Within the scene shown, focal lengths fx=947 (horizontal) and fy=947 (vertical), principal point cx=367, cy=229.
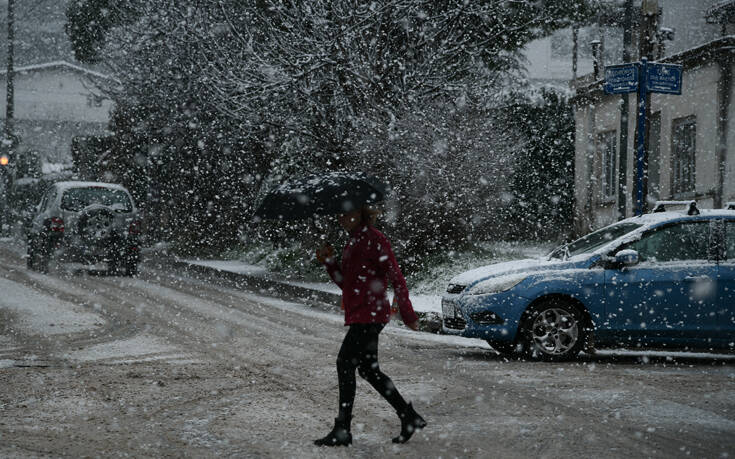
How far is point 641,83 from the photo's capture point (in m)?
12.3

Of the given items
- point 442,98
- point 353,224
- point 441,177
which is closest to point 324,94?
point 442,98

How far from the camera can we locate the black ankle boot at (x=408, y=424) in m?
6.03

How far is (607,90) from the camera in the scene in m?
12.4

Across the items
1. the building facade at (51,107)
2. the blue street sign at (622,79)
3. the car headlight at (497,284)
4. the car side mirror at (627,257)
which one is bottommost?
the car headlight at (497,284)

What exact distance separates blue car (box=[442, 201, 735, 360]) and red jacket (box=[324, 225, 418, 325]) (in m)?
3.77

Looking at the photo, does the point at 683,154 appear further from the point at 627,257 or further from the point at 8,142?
the point at 8,142

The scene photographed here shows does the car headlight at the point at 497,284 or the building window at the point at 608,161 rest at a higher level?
the building window at the point at 608,161

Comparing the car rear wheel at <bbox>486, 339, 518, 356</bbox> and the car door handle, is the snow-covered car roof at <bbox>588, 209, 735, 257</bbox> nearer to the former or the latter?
→ the car door handle

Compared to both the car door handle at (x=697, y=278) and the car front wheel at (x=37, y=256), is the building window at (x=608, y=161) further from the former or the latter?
the car door handle at (x=697, y=278)

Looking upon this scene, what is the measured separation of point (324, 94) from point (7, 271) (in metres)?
7.72

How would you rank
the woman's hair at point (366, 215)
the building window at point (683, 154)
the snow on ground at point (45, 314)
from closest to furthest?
the woman's hair at point (366, 215) < the snow on ground at point (45, 314) < the building window at point (683, 154)

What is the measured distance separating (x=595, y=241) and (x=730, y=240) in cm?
138

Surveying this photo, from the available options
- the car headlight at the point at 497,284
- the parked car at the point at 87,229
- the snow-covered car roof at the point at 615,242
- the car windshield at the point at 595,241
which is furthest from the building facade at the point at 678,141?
the parked car at the point at 87,229

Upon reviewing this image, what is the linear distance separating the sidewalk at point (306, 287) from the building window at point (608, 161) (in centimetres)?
989
